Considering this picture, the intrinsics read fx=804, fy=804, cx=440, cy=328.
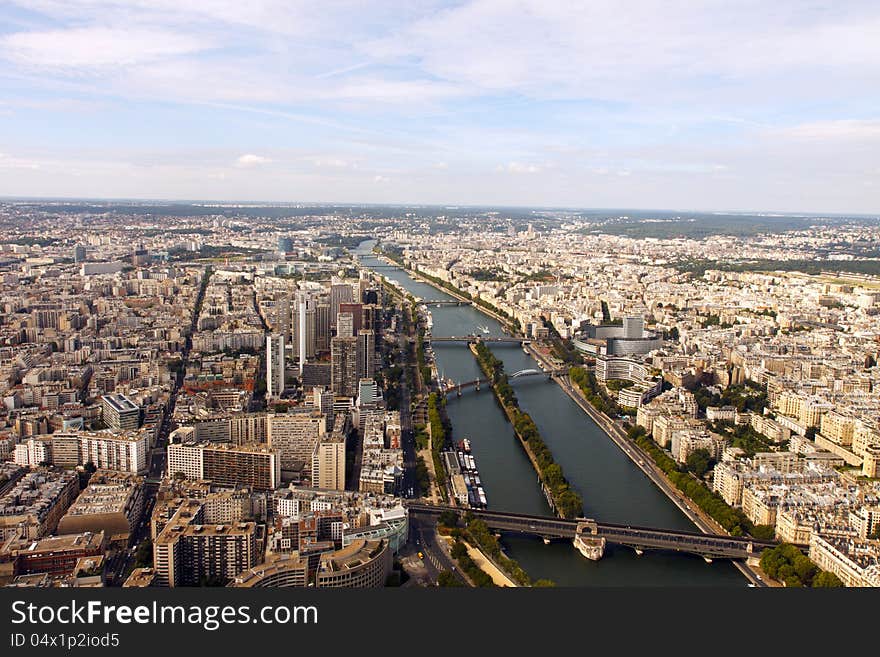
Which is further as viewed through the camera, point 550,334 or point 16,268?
point 16,268

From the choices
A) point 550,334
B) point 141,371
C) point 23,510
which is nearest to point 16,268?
point 141,371

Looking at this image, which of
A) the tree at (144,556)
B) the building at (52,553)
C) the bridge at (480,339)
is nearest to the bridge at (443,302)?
the bridge at (480,339)

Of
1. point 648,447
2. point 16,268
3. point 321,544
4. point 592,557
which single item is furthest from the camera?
point 16,268

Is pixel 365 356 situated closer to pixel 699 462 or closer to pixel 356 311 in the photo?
pixel 356 311

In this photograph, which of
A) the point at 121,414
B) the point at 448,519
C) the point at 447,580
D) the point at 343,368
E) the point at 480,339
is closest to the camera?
the point at 447,580

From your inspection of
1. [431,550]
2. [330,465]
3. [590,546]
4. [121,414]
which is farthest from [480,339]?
[431,550]

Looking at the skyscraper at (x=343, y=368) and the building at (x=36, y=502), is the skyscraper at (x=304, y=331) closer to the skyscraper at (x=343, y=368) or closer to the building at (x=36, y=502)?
the skyscraper at (x=343, y=368)

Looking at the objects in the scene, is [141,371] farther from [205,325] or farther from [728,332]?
[728,332]

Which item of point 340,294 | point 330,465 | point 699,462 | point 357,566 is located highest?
point 340,294

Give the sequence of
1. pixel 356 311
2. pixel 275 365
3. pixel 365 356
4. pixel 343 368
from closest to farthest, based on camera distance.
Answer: pixel 343 368 < pixel 275 365 < pixel 365 356 < pixel 356 311
